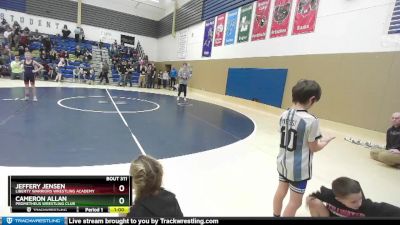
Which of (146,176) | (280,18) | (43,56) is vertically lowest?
(146,176)

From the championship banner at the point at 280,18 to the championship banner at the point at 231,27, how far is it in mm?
2873

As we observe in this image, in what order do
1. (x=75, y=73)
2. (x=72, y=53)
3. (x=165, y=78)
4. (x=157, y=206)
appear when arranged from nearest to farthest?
(x=157, y=206) → (x=75, y=73) → (x=165, y=78) → (x=72, y=53)

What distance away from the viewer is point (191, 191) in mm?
3123

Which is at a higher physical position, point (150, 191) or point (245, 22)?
point (245, 22)

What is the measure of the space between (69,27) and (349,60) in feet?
71.1

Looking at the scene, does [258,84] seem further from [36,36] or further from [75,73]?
[36,36]

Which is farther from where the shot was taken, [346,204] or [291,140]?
[291,140]

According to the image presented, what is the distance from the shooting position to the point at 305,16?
9648mm

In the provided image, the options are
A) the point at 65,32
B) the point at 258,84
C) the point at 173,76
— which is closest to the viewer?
the point at 258,84

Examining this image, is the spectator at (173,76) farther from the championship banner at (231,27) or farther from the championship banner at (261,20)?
the championship banner at (261,20)

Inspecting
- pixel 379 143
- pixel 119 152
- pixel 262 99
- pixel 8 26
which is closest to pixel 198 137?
pixel 119 152

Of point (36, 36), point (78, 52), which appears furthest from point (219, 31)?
point (36, 36)

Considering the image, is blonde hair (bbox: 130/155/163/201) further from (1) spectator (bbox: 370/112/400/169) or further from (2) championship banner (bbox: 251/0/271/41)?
(2) championship banner (bbox: 251/0/271/41)

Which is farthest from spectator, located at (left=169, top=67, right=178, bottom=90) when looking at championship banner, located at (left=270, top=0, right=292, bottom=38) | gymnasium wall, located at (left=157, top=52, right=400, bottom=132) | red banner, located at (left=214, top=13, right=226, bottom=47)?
gymnasium wall, located at (left=157, top=52, right=400, bottom=132)
